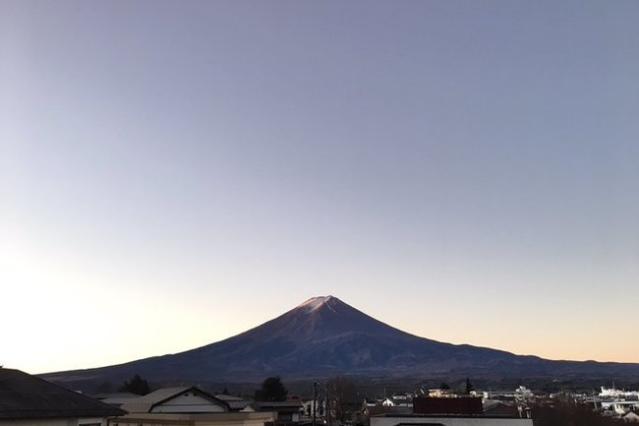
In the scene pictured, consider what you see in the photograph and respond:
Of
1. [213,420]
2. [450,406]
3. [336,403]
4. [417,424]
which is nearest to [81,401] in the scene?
[213,420]

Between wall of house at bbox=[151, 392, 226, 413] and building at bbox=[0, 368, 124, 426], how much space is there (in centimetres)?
1778

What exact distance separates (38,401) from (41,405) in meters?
0.44

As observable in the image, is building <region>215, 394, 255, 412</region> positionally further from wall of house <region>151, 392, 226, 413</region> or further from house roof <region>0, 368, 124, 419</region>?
house roof <region>0, 368, 124, 419</region>

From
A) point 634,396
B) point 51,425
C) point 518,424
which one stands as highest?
point 51,425

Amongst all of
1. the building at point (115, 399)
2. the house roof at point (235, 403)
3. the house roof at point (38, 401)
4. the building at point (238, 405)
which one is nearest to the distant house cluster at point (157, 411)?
the house roof at point (38, 401)

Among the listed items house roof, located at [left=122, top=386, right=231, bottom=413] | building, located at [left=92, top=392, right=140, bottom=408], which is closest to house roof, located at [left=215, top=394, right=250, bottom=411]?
house roof, located at [left=122, top=386, right=231, bottom=413]

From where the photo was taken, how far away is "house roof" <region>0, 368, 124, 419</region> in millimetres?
24594

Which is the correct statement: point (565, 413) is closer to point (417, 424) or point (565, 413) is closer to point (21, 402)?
point (417, 424)

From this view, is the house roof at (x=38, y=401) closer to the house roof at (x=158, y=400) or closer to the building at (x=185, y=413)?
the building at (x=185, y=413)

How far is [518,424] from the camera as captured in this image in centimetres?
4281

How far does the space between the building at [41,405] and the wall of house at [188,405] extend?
→ 17777 millimetres

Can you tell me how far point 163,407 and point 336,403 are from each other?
75.6 metres

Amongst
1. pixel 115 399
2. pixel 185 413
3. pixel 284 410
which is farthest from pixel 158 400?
pixel 284 410

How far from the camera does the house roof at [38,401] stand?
24.6 metres
